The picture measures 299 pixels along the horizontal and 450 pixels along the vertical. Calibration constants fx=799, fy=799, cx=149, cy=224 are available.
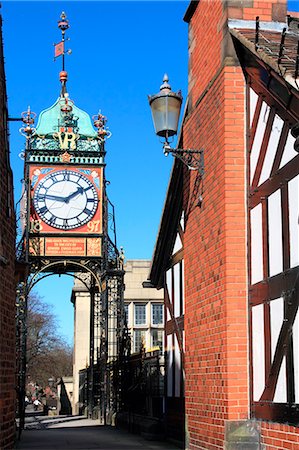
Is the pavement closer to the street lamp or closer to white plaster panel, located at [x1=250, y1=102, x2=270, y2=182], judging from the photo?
the street lamp

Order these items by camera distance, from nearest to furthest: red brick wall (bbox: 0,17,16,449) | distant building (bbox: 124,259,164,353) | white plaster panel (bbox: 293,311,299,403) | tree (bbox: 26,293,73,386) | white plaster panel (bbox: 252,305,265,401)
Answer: white plaster panel (bbox: 293,311,299,403), white plaster panel (bbox: 252,305,265,401), red brick wall (bbox: 0,17,16,449), distant building (bbox: 124,259,164,353), tree (bbox: 26,293,73,386)

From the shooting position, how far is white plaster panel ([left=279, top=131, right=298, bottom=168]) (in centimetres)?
779

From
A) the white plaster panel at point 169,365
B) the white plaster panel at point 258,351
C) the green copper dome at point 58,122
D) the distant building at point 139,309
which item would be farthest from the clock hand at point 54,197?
the white plaster panel at point 258,351

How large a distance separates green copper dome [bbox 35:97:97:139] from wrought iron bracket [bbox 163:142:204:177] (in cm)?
1583

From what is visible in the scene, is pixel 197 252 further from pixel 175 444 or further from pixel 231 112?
pixel 175 444

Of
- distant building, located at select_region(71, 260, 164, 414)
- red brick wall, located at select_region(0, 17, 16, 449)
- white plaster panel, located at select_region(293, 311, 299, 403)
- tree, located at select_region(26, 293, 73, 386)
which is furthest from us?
tree, located at select_region(26, 293, 73, 386)

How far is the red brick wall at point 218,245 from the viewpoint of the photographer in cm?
902

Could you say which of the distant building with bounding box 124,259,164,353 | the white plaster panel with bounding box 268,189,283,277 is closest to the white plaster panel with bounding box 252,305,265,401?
the white plaster panel with bounding box 268,189,283,277

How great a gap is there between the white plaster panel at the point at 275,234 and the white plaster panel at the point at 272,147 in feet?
1.05

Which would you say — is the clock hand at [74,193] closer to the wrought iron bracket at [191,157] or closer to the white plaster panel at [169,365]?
the white plaster panel at [169,365]

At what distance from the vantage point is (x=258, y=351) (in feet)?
28.3

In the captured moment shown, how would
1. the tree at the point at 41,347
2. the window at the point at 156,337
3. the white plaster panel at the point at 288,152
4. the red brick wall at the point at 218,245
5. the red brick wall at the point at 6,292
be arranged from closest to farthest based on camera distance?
the white plaster panel at the point at 288,152 → the red brick wall at the point at 218,245 → the red brick wall at the point at 6,292 → the window at the point at 156,337 → the tree at the point at 41,347

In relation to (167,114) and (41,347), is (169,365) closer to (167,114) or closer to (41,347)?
(167,114)

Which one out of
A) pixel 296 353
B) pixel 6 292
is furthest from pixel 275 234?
pixel 6 292
